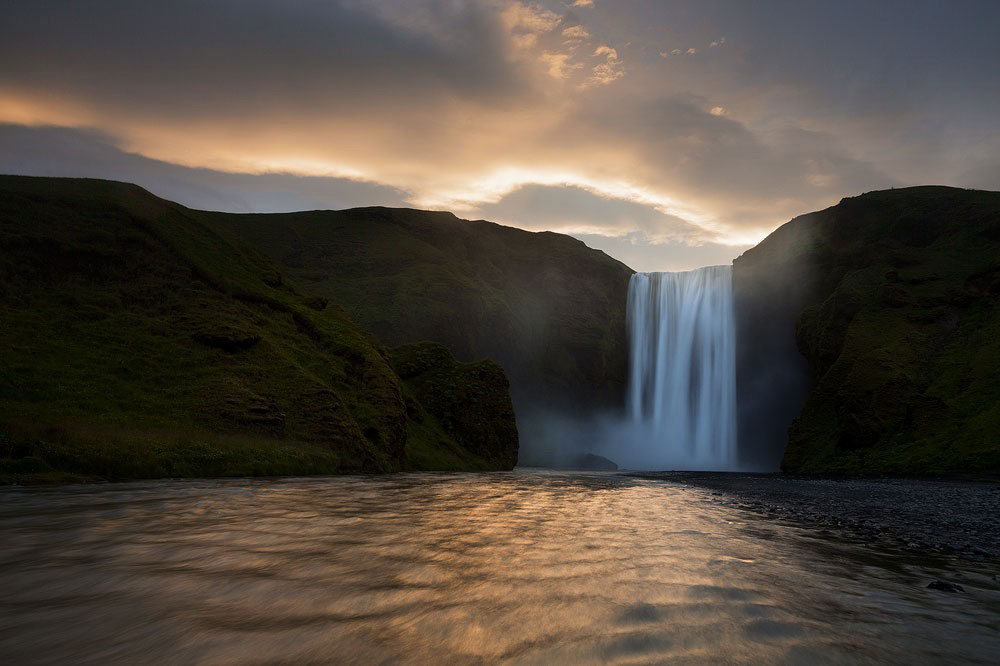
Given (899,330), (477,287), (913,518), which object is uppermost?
(477,287)

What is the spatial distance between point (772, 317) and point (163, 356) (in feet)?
279

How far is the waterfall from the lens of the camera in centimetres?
8931

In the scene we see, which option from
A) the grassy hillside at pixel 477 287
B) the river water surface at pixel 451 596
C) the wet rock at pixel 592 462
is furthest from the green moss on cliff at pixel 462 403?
the river water surface at pixel 451 596

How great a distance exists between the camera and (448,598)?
18.6ft

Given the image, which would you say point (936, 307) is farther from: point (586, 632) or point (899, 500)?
point (586, 632)

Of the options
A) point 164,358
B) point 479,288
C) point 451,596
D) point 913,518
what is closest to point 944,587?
point 451,596

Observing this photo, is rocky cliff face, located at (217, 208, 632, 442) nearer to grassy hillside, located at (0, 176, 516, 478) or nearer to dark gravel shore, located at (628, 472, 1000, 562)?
grassy hillside, located at (0, 176, 516, 478)

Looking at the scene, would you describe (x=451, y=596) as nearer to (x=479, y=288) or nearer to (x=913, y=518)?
(x=913, y=518)

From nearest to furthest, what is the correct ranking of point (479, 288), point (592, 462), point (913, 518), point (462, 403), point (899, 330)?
point (913, 518)
point (462, 403)
point (899, 330)
point (592, 462)
point (479, 288)

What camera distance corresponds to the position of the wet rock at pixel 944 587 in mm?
6729

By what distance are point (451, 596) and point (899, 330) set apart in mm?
73998

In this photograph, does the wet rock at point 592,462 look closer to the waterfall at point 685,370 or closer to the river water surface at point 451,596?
the waterfall at point 685,370

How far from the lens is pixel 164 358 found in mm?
33125

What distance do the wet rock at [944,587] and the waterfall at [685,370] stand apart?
281 ft
